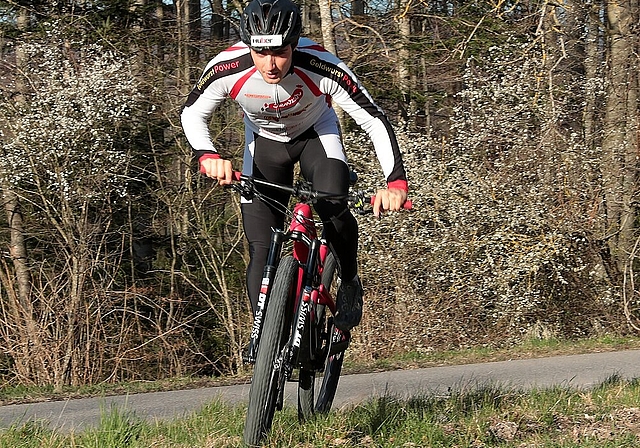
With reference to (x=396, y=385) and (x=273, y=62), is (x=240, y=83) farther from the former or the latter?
(x=396, y=385)

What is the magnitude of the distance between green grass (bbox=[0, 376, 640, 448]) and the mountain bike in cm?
20

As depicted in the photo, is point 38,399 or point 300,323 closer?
point 300,323

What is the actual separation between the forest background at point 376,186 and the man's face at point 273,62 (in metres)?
7.78

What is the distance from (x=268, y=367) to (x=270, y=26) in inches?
63.2

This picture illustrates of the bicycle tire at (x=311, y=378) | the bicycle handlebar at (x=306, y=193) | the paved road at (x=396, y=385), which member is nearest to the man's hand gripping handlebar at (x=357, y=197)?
the bicycle handlebar at (x=306, y=193)

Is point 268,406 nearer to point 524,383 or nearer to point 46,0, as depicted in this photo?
point 524,383

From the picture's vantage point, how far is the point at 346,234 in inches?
204

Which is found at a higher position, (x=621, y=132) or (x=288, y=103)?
(x=621, y=132)

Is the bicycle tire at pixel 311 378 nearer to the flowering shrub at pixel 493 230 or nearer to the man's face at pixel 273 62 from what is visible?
the man's face at pixel 273 62

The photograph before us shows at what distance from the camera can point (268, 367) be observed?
437cm

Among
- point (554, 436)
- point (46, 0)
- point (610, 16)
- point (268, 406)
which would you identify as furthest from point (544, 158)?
point (268, 406)

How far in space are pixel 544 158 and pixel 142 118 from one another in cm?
619

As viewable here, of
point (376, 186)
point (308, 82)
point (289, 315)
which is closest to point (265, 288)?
point (289, 315)

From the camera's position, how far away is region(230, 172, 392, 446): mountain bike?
436 cm
